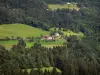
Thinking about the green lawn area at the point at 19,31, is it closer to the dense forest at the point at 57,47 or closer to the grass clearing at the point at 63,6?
the dense forest at the point at 57,47

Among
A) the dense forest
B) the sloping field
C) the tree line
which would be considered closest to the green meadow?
the dense forest

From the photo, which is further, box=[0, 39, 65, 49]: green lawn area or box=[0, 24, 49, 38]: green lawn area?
box=[0, 24, 49, 38]: green lawn area

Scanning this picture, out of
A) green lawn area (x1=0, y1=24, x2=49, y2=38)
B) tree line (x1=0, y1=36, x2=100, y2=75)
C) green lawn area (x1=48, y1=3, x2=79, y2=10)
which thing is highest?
tree line (x1=0, y1=36, x2=100, y2=75)

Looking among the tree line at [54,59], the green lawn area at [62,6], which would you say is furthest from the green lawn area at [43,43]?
the green lawn area at [62,6]

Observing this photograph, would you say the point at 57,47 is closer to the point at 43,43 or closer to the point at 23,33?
the point at 43,43

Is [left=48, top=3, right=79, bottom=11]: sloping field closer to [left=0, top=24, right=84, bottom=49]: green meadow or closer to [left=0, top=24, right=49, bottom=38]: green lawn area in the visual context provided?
[left=0, top=24, right=84, bottom=49]: green meadow

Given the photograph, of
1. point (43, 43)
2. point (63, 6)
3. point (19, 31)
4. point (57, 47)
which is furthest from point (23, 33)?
point (63, 6)

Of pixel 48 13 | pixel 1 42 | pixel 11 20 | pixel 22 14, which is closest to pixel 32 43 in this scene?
pixel 1 42

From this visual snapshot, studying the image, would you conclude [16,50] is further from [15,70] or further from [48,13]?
[48,13]
